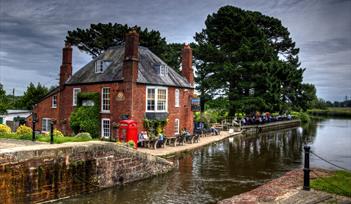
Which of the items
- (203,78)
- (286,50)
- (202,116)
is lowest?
(202,116)

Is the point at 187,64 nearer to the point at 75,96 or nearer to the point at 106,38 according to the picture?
the point at 75,96

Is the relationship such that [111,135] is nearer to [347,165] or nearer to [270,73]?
[347,165]

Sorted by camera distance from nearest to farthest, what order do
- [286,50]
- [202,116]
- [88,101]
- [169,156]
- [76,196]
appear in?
[76,196]
[169,156]
[88,101]
[202,116]
[286,50]

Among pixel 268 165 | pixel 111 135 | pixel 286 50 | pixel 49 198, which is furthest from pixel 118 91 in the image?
pixel 286 50

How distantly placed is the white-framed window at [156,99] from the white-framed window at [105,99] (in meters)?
3.35

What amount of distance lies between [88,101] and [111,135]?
3978 mm

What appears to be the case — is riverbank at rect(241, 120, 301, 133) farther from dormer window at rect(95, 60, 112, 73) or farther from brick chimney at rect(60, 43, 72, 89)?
brick chimney at rect(60, 43, 72, 89)

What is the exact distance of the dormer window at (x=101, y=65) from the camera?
2918 cm

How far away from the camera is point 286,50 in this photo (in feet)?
Result: 206

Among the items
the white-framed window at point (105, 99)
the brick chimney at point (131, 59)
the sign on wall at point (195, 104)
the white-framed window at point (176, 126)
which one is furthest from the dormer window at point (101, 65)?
the sign on wall at point (195, 104)

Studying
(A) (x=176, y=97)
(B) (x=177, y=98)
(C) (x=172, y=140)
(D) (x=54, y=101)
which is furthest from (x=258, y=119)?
(D) (x=54, y=101)

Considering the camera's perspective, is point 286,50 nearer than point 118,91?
No

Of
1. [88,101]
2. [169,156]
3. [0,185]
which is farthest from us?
[88,101]

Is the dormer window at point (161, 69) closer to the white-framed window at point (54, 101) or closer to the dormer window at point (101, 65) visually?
the dormer window at point (101, 65)
